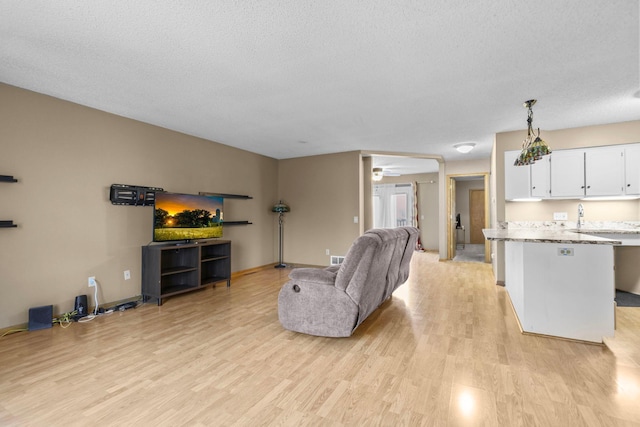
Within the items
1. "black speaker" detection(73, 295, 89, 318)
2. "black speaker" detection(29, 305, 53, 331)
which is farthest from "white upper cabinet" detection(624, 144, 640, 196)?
"black speaker" detection(29, 305, 53, 331)

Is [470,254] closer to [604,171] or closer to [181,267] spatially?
[604,171]

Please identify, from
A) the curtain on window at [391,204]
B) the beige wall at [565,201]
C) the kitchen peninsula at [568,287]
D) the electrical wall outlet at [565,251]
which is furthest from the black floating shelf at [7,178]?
the curtain on window at [391,204]

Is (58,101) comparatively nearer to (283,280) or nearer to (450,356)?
(283,280)

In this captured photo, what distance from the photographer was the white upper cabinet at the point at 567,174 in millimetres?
4352

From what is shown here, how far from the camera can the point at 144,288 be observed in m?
3.99

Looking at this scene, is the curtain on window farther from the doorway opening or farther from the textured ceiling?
the textured ceiling

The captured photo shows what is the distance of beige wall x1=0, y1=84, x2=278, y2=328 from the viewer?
118 inches

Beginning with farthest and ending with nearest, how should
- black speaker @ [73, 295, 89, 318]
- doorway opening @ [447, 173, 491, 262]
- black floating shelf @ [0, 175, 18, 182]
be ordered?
doorway opening @ [447, 173, 491, 262], black speaker @ [73, 295, 89, 318], black floating shelf @ [0, 175, 18, 182]

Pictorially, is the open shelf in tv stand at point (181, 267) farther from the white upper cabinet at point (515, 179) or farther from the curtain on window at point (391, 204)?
the curtain on window at point (391, 204)

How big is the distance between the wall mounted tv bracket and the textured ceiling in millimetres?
942

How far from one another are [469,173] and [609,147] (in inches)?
116

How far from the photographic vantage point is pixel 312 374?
Result: 2150mm

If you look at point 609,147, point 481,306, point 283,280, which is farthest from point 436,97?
point 283,280

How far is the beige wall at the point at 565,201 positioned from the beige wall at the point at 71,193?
4996 mm
